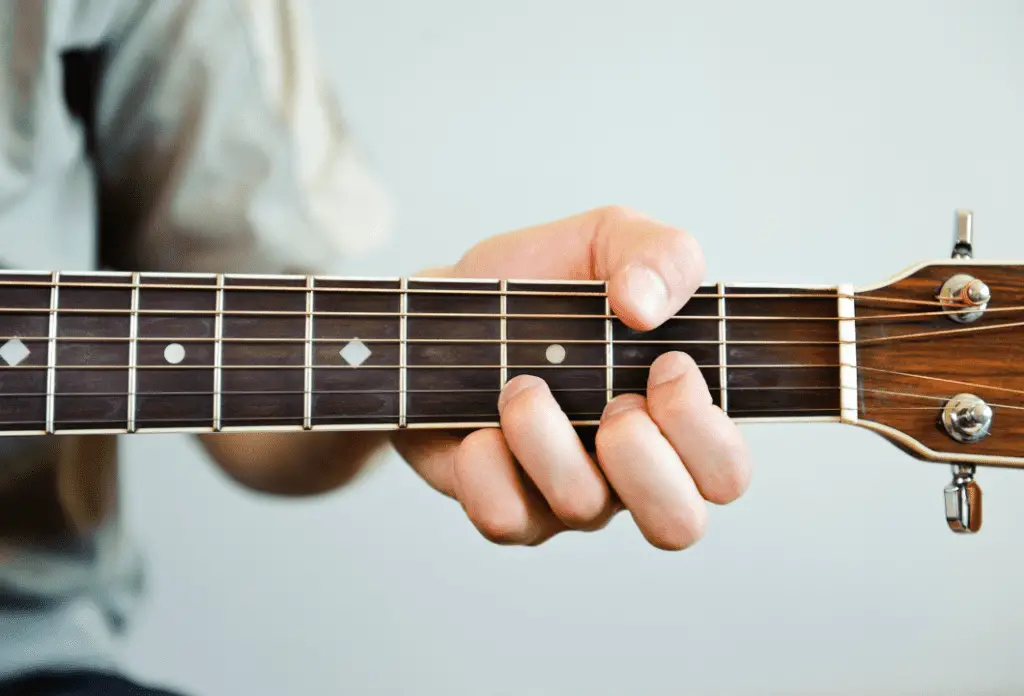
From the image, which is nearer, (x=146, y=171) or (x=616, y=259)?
(x=616, y=259)

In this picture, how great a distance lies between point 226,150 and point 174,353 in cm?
57

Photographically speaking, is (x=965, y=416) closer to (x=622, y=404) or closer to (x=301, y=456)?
(x=622, y=404)

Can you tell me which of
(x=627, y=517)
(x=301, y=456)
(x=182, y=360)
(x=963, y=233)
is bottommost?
(x=627, y=517)

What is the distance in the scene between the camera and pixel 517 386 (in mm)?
433

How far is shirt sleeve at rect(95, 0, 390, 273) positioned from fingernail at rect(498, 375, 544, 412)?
0.55 m

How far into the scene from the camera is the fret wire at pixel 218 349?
0.42m

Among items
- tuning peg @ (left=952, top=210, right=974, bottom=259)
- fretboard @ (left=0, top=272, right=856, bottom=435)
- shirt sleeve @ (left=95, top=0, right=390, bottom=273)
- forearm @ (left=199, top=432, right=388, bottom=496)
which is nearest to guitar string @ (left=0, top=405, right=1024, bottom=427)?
fretboard @ (left=0, top=272, right=856, bottom=435)

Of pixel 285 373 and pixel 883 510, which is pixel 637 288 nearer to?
pixel 285 373

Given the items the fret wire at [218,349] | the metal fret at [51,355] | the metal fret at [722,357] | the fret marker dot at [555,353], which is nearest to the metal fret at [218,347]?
the fret wire at [218,349]

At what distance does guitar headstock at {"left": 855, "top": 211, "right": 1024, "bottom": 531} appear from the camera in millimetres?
459

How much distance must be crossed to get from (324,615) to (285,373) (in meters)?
0.61

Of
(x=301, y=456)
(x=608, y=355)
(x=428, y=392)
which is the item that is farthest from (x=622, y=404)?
(x=301, y=456)

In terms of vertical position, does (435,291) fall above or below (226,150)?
below

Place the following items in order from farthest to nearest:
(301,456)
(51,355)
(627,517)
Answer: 1. (627,517)
2. (301,456)
3. (51,355)
